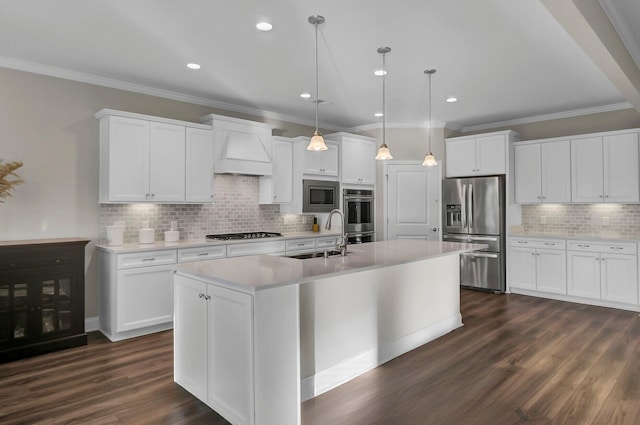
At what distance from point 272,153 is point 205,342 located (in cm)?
349

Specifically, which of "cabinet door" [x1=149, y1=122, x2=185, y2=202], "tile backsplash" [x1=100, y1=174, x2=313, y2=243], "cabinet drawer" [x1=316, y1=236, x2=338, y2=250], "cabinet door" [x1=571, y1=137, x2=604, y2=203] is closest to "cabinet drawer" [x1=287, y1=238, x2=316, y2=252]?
"cabinet drawer" [x1=316, y1=236, x2=338, y2=250]

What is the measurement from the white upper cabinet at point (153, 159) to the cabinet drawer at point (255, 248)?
2.32 ft

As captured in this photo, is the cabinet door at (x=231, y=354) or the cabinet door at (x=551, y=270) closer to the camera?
the cabinet door at (x=231, y=354)

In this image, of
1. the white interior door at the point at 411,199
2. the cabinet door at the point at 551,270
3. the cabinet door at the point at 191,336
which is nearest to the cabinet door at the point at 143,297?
the cabinet door at the point at 191,336

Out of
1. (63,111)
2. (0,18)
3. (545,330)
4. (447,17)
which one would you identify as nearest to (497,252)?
(545,330)

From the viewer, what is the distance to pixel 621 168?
211 inches

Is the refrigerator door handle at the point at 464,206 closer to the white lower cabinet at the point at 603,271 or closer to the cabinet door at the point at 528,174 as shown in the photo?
the cabinet door at the point at 528,174

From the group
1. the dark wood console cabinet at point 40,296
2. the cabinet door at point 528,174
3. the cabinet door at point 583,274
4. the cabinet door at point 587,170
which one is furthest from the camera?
the cabinet door at point 528,174

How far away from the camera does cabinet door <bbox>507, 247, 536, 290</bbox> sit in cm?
597

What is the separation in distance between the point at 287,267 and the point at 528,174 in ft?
16.0

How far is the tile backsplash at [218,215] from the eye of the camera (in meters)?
4.65

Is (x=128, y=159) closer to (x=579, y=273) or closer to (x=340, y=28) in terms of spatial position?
(x=340, y=28)

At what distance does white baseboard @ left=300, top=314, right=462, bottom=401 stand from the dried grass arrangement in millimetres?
3212

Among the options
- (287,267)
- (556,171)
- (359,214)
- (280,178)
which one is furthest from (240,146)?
(556,171)
